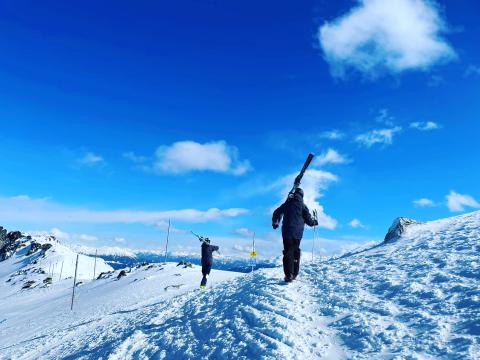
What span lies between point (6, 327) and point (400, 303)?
29.1 meters

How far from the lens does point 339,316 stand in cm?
925

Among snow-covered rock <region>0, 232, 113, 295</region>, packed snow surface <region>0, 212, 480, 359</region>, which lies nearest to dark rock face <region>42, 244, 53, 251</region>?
snow-covered rock <region>0, 232, 113, 295</region>

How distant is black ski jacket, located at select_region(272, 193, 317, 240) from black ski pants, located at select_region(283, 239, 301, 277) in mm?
191

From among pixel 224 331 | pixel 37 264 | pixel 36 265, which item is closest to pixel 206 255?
pixel 224 331

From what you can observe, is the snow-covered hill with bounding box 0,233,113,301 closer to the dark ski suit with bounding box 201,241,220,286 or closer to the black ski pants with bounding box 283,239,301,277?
the dark ski suit with bounding box 201,241,220,286

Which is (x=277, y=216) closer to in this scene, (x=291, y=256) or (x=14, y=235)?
(x=291, y=256)

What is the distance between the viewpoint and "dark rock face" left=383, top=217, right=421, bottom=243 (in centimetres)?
1652

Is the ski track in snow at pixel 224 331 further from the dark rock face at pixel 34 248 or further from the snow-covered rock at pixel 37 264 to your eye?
the dark rock face at pixel 34 248

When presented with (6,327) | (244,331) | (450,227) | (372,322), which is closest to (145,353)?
(244,331)

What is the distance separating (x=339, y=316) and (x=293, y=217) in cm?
395

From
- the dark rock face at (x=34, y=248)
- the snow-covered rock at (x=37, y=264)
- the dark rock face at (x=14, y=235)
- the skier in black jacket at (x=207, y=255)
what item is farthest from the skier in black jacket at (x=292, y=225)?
the dark rock face at (x=14, y=235)

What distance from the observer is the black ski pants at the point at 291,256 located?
12.4 metres

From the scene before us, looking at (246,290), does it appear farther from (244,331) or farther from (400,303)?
(400,303)

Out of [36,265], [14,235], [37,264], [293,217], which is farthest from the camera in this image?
[14,235]
